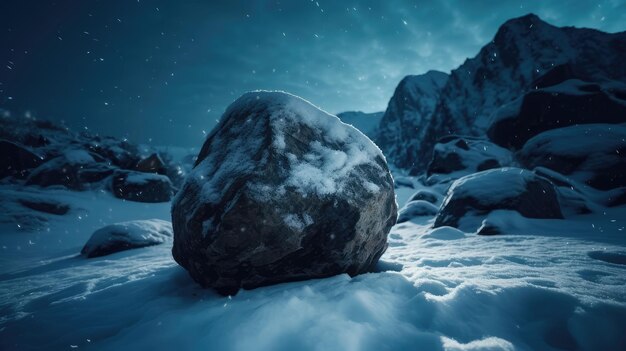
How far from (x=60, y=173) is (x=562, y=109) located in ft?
80.7

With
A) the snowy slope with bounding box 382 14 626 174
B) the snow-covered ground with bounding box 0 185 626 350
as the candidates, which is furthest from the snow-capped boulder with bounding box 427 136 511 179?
the snowy slope with bounding box 382 14 626 174

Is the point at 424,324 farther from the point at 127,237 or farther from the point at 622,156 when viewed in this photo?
the point at 622,156

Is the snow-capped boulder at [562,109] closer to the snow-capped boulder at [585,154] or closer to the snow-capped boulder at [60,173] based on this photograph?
the snow-capped boulder at [585,154]

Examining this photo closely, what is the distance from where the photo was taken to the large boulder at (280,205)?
6.43ft

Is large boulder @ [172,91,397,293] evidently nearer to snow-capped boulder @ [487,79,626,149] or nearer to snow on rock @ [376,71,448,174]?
snow-capped boulder @ [487,79,626,149]

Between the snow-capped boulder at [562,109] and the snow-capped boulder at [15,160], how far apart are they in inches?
1044

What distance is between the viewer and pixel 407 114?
88.8 meters

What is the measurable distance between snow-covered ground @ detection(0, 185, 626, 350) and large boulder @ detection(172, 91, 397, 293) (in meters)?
0.19

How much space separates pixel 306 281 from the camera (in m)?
2.10

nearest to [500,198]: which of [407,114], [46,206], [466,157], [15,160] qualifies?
[466,157]

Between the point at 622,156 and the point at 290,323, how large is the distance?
11132mm

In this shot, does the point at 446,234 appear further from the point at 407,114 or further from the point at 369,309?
the point at 407,114

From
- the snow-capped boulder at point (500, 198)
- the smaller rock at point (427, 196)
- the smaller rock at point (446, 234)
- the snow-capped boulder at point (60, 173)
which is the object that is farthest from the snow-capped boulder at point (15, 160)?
the smaller rock at point (427, 196)

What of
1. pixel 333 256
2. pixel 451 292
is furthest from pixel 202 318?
pixel 451 292
